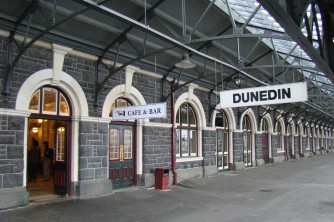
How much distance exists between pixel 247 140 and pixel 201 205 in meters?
11.4

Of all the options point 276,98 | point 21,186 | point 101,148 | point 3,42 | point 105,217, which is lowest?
point 105,217

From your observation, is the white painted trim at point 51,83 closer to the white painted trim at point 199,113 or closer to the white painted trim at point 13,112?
the white painted trim at point 13,112

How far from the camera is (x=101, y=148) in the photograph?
10.1 metres

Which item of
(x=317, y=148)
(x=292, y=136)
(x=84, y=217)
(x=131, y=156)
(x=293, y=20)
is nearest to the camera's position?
(x=293, y=20)

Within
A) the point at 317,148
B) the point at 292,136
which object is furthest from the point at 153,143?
the point at 317,148

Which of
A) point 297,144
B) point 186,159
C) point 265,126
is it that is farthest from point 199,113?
point 297,144

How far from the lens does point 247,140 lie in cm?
1970

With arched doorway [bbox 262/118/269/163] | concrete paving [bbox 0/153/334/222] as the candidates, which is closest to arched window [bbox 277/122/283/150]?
arched doorway [bbox 262/118/269/163]

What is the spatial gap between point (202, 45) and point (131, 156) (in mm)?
4407

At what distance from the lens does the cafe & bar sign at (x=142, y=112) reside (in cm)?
854

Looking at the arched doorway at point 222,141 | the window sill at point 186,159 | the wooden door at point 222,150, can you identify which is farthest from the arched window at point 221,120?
the window sill at point 186,159

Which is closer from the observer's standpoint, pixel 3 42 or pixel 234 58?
pixel 3 42

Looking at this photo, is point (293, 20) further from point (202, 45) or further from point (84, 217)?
point (202, 45)

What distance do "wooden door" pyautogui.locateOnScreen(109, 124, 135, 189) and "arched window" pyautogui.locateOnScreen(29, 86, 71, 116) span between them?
1.91 meters
